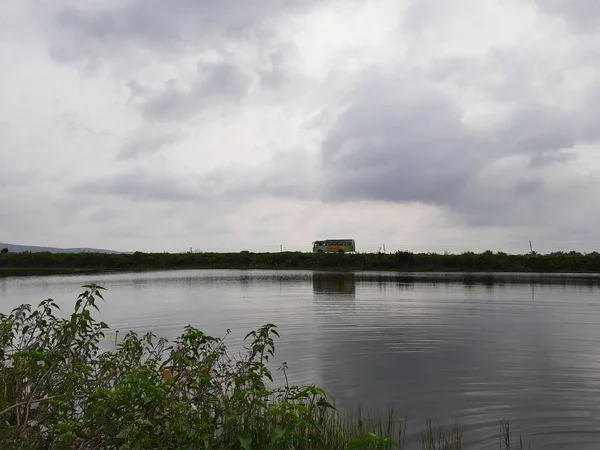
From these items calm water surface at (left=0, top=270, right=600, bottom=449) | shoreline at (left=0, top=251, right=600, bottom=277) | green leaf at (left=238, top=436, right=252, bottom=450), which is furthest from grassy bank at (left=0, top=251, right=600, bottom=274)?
green leaf at (left=238, top=436, right=252, bottom=450)

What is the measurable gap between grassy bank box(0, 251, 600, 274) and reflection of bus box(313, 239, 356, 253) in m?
9.55

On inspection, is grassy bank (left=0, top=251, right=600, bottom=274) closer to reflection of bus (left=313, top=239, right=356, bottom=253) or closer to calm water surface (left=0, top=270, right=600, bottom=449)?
reflection of bus (left=313, top=239, right=356, bottom=253)

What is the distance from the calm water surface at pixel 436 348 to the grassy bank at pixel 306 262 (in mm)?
46507

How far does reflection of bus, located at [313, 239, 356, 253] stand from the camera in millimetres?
98375

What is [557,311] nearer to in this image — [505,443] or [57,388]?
[505,443]

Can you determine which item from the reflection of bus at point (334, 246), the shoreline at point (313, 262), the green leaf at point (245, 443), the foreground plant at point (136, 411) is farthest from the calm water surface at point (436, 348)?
the reflection of bus at point (334, 246)

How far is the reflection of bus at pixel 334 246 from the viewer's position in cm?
9838

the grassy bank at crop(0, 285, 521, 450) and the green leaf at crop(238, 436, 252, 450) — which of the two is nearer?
the grassy bank at crop(0, 285, 521, 450)

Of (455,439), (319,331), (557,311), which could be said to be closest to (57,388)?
(455,439)

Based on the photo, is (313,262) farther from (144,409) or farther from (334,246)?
(144,409)

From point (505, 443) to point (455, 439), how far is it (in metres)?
0.90

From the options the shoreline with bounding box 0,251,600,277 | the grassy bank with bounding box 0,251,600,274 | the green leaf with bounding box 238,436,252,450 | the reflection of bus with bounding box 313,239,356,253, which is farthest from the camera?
the reflection of bus with bounding box 313,239,356,253

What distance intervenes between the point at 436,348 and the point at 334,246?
8377 cm

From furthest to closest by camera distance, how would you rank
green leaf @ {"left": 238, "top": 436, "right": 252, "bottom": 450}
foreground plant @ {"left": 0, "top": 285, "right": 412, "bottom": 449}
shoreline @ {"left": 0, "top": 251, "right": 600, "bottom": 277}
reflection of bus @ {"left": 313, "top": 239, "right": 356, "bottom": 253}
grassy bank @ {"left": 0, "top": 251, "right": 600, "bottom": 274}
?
reflection of bus @ {"left": 313, "top": 239, "right": 356, "bottom": 253}
grassy bank @ {"left": 0, "top": 251, "right": 600, "bottom": 274}
shoreline @ {"left": 0, "top": 251, "right": 600, "bottom": 277}
green leaf @ {"left": 238, "top": 436, "right": 252, "bottom": 450}
foreground plant @ {"left": 0, "top": 285, "right": 412, "bottom": 449}
